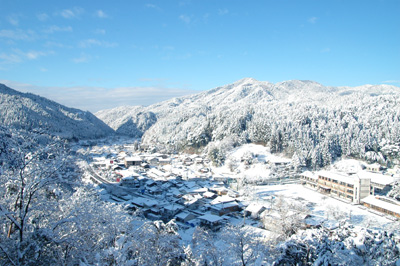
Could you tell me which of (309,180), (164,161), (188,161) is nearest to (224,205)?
(309,180)

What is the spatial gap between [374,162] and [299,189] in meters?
14.2

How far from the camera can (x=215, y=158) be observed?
42125 millimetres

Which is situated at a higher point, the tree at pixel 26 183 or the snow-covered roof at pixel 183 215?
the tree at pixel 26 183

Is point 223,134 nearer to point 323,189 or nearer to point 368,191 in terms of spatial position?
point 323,189

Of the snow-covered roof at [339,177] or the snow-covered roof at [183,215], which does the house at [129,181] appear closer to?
the snow-covered roof at [183,215]

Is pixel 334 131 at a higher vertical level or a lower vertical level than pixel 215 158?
higher

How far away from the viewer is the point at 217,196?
2517 cm

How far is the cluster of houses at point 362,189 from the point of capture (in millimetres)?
20797

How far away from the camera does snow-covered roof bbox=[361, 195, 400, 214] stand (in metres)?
19.6

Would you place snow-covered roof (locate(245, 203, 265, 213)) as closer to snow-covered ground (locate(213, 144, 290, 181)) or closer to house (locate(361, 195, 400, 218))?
house (locate(361, 195, 400, 218))

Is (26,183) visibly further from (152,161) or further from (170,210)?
(152,161)

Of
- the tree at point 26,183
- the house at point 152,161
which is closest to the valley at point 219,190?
the tree at point 26,183

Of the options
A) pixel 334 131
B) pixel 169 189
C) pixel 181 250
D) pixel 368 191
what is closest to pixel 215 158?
pixel 169 189

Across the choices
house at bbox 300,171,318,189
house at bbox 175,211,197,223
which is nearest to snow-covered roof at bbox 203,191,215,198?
house at bbox 175,211,197,223
